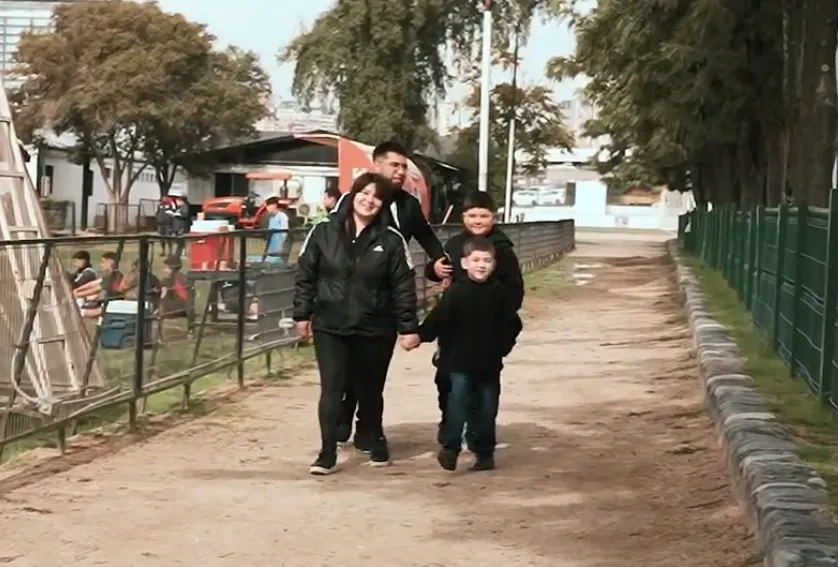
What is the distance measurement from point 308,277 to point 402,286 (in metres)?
0.52

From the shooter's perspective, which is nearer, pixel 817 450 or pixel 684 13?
pixel 817 450

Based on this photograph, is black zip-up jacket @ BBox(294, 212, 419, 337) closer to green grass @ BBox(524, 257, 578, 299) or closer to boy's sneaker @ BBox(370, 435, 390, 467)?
boy's sneaker @ BBox(370, 435, 390, 467)

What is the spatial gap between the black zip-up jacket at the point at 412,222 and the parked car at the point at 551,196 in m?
96.1

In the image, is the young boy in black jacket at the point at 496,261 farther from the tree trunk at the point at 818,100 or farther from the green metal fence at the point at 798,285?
the tree trunk at the point at 818,100

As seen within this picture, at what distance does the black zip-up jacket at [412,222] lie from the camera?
27.1 ft

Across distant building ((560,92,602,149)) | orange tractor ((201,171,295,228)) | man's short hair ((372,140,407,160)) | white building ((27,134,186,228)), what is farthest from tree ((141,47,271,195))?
man's short hair ((372,140,407,160))

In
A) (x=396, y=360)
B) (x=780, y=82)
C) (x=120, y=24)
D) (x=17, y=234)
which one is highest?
(x=120, y=24)

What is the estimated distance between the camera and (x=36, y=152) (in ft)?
194

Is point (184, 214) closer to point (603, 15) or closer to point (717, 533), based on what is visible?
point (603, 15)

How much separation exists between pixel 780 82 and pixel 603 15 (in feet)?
11.1

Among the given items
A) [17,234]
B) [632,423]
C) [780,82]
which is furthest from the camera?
[780,82]

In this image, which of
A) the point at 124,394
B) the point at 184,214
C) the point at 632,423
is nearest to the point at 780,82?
the point at 632,423

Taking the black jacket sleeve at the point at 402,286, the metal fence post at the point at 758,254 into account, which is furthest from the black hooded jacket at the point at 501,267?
the metal fence post at the point at 758,254

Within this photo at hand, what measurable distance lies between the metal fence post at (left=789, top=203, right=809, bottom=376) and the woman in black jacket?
3.38 metres
